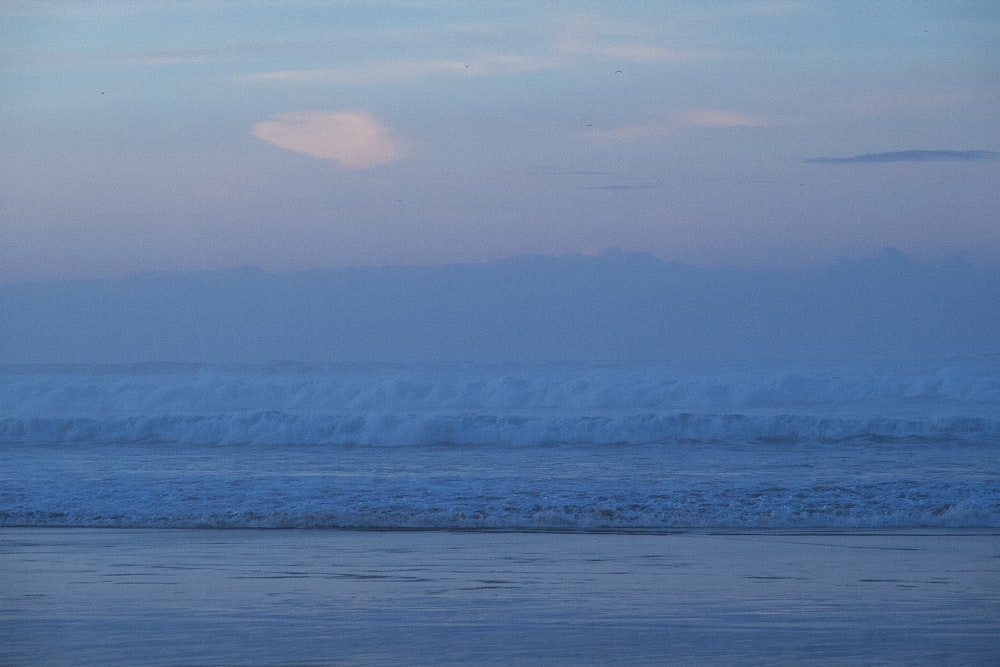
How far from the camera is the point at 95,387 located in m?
32.5

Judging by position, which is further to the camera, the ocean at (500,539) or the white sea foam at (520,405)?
the white sea foam at (520,405)

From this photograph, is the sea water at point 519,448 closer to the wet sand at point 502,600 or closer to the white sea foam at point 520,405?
the white sea foam at point 520,405

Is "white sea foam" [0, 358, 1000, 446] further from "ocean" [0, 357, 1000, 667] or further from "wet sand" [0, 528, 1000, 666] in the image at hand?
"wet sand" [0, 528, 1000, 666]

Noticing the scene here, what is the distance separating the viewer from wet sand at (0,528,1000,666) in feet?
20.6

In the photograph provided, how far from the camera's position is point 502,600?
Answer: 766cm

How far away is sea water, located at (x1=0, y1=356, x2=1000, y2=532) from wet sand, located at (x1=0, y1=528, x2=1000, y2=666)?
136cm

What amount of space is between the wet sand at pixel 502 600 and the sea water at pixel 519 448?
4.48ft

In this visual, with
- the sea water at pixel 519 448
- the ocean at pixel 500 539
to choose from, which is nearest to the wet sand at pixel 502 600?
the ocean at pixel 500 539

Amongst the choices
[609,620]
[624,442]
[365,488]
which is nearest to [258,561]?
[609,620]

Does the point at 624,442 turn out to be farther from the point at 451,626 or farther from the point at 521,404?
the point at 451,626

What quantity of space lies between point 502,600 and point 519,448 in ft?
44.3

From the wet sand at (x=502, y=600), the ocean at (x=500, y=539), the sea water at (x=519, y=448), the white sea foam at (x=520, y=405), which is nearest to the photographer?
the wet sand at (x=502, y=600)

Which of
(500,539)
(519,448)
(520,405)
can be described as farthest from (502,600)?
(520,405)

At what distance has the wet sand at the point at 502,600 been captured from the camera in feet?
20.6
